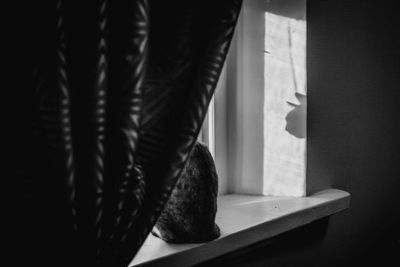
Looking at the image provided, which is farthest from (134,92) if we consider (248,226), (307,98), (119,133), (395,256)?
(395,256)

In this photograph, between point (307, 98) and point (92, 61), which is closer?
point (92, 61)

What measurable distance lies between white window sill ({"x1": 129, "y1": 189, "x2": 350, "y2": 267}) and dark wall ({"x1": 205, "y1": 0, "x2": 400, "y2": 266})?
0.10 metres

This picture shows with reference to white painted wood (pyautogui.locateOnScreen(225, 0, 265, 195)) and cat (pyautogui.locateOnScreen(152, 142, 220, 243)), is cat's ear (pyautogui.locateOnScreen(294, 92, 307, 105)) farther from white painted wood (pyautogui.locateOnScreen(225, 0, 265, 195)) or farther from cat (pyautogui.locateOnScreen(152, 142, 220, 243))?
cat (pyautogui.locateOnScreen(152, 142, 220, 243))

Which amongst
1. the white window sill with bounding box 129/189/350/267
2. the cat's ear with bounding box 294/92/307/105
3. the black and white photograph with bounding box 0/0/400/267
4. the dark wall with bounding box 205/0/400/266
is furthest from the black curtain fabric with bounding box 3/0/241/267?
the cat's ear with bounding box 294/92/307/105

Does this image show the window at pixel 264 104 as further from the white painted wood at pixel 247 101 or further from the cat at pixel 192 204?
the cat at pixel 192 204

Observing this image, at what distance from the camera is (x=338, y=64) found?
54.6 inches

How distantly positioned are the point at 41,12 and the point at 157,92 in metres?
0.20

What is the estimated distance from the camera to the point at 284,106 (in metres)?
1.24

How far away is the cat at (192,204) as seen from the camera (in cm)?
82

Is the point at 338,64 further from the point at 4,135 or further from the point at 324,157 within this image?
the point at 4,135

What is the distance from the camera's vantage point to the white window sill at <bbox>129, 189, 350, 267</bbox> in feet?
2.59

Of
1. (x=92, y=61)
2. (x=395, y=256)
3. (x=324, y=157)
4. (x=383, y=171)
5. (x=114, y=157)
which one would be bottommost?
(x=395, y=256)

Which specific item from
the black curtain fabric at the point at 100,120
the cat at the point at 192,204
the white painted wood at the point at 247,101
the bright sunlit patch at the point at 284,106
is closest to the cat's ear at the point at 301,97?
the bright sunlit patch at the point at 284,106

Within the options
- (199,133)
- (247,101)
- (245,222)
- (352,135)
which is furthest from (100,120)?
(352,135)
